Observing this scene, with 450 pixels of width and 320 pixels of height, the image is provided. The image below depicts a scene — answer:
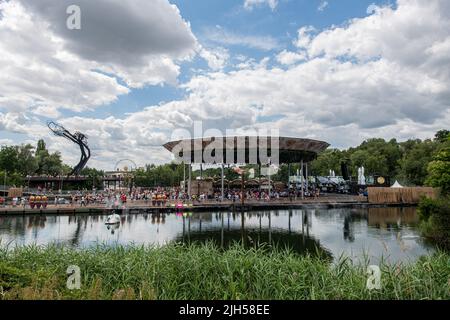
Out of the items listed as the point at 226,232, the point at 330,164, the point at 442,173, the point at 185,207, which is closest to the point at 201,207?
the point at 185,207

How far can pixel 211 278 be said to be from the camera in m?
6.04

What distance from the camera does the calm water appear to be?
1628 centimetres

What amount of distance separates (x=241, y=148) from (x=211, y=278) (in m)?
30.3

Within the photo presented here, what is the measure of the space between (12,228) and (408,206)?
40121 millimetres

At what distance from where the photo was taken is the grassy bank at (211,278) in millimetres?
5023

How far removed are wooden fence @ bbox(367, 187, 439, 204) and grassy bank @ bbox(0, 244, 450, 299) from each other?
115 ft

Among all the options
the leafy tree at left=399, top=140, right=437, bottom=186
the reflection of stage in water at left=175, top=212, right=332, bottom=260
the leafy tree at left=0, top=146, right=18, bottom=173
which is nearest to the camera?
the reflection of stage in water at left=175, top=212, right=332, bottom=260

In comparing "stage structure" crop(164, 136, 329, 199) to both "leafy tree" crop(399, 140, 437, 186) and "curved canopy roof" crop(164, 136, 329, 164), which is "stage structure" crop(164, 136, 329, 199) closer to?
"curved canopy roof" crop(164, 136, 329, 164)

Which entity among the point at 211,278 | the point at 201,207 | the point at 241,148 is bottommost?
the point at 201,207

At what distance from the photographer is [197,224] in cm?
2444

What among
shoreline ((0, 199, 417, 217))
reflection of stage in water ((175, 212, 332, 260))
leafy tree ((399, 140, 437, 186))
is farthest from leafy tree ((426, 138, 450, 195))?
leafy tree ((399, 140, 437, 186))

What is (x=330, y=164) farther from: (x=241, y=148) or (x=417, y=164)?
(x=241, y=148)
